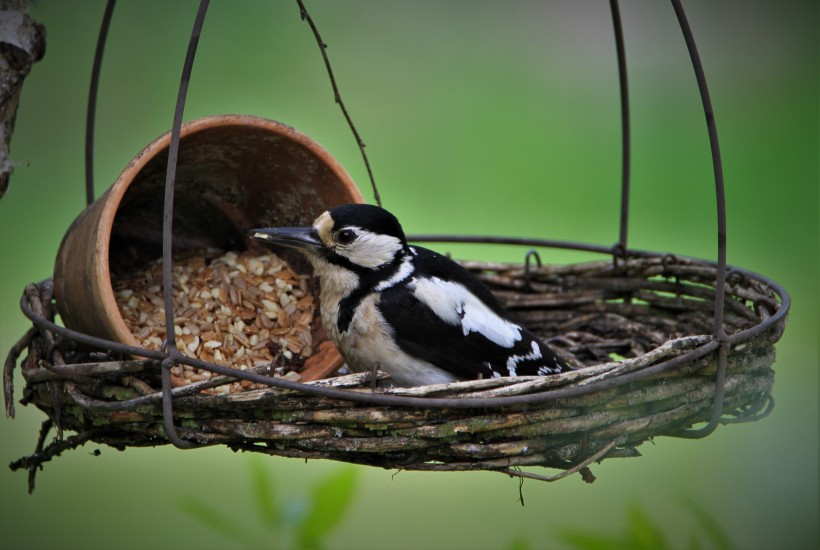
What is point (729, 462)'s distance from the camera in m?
3.68

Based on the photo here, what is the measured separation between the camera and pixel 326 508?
180cm

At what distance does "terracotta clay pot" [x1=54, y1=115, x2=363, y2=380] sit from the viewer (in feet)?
7.08

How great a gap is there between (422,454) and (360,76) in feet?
15.5

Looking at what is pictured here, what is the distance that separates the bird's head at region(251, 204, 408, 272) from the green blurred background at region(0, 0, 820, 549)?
175 cm

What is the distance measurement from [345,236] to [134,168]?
51 centimetres

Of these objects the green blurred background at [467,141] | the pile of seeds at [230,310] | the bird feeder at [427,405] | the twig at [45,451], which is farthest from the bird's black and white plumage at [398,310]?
the green blurred background at [467,141]

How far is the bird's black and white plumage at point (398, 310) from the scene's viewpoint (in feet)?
7.24

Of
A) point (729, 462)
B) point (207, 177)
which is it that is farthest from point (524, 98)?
point (207, 177)

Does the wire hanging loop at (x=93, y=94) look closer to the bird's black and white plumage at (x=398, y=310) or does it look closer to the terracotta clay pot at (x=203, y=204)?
the terracotta clay pot at (x=203, y=204)

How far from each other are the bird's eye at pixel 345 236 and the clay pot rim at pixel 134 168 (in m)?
0.28

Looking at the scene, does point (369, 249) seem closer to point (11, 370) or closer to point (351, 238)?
point (351, 238)

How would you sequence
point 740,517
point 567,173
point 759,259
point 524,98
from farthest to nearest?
point 524,98
point 567,173
point 759,259
point 740,517

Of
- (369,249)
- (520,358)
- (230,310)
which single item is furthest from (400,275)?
(230,310)

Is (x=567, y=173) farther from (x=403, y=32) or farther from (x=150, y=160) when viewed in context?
(x=150, y=160)
